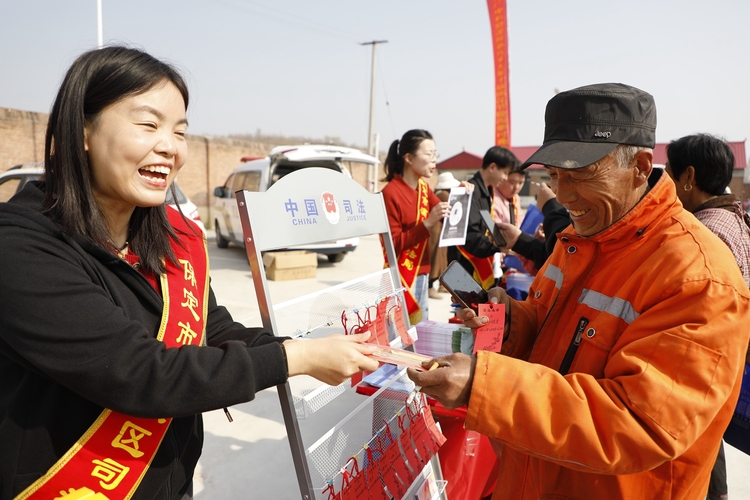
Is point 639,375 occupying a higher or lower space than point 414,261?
higher

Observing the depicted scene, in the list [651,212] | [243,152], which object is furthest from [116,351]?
[243,152]

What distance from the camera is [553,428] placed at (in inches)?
43.2

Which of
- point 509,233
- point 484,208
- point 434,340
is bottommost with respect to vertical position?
point 434,340

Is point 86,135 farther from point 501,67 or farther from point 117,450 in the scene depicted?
point 501,67

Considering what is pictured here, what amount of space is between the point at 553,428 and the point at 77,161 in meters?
1.25

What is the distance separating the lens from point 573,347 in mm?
1354

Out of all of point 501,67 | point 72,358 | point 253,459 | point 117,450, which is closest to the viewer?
point 72,358

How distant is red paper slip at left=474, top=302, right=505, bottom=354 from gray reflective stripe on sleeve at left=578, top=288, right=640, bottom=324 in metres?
0.26

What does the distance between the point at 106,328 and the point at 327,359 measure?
1.75ft

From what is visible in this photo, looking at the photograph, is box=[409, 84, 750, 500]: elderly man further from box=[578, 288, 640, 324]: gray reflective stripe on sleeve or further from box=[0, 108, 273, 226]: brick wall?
box=[0, 108, 273, 226]: brick wall

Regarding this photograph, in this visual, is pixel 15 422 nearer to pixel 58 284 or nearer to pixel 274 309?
pixel 58 284

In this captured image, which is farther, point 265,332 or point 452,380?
point 265,332

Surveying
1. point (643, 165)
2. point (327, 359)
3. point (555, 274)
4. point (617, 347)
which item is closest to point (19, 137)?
point (327, 359)

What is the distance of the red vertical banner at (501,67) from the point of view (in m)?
11.0
